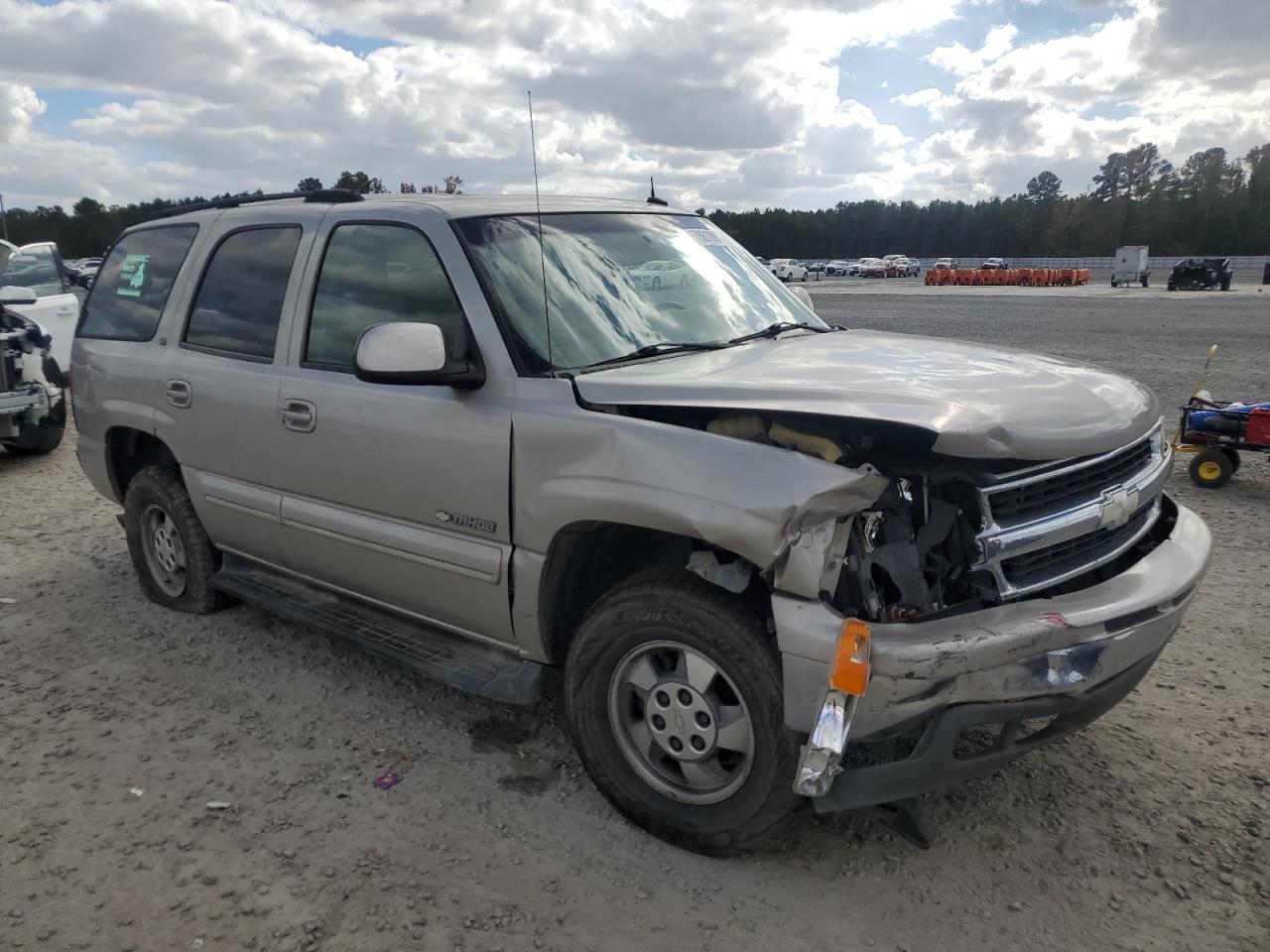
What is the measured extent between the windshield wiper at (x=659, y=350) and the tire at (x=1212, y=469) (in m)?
5.25

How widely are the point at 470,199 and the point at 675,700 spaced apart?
2.18 meters

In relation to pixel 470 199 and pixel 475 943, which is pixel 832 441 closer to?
pixel 475 943

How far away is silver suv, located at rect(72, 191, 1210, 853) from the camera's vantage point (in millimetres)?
2568

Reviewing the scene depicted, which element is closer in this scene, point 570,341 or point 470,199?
point 570,341

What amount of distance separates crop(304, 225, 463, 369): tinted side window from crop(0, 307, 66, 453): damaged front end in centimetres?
612

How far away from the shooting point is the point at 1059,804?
321 cm

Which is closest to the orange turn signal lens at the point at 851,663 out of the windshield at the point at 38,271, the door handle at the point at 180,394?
the door handle at the point at 180,394

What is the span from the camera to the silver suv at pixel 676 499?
2568 millimetres

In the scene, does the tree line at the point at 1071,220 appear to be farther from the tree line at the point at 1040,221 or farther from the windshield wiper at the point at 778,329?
the windshield wiper at the point at 778,329

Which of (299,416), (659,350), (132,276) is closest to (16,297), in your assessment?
(132,276)

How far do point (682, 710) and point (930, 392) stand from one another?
120 centimetres

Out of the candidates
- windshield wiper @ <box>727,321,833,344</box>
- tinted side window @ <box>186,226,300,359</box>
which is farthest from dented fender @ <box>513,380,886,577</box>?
tinted side window @ <box>186,226,300,359</box>

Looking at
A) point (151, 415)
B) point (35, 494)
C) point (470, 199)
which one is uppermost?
point (470, 199)

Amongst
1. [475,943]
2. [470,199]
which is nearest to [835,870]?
[475,943]
